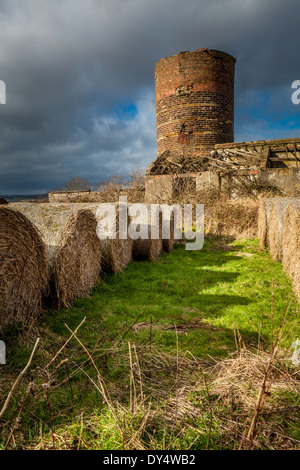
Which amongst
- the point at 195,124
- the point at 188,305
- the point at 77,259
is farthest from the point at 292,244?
the point at 195,124

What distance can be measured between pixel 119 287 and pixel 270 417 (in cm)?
369

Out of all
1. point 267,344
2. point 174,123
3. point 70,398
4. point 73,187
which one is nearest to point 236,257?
point 267,344

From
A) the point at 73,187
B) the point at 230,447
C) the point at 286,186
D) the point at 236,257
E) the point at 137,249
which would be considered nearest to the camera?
the point at 230,447

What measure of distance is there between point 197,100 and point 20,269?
2007 cm

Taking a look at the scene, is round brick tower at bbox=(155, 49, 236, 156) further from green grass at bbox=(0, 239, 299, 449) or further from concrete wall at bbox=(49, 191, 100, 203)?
green grass at bbox=(0, 239, 299, 449)

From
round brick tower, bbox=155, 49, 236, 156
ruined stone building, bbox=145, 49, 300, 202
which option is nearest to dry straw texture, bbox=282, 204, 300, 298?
ruined stone building, bbox=145, 49, 300, 202

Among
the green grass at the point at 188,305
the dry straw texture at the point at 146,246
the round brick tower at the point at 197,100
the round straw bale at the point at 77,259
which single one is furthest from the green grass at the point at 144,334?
the round brick tower at the point at 197,100

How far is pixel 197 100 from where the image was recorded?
20.4m

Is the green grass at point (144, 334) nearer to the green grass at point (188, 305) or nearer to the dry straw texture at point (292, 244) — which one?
the green grass at point (188, 305)

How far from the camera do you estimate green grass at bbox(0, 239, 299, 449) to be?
2.12 m

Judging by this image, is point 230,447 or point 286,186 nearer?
point 230,447

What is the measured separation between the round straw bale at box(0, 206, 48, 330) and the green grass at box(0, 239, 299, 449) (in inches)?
13.1

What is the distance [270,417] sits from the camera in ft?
6.85

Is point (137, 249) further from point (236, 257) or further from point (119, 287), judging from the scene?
point (236, 257)
